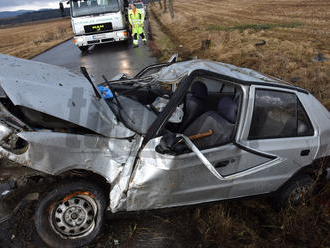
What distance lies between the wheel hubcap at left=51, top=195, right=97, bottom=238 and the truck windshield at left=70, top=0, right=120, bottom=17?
12217 millimetres

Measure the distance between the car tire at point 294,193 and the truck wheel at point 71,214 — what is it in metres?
1.90

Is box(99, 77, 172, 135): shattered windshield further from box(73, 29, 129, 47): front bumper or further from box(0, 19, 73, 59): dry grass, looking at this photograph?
box(0, 19, 73, 59): dry grass

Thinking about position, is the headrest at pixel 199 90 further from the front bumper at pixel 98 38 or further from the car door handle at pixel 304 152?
the front bumper at pixel 98 38

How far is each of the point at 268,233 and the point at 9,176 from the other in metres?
2.60

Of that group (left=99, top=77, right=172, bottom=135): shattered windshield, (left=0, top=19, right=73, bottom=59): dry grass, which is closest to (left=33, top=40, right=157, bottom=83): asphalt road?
(left=0, top=19, right=73, bottom=59): dry grass

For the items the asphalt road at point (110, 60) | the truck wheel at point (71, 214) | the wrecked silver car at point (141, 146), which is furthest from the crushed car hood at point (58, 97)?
the asphalt road at point (110, 60)

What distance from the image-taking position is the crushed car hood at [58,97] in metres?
2.41

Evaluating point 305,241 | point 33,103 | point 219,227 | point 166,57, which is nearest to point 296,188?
point 305,241

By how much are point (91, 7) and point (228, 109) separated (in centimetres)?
1222

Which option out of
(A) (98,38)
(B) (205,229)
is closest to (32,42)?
(A) (98,38)

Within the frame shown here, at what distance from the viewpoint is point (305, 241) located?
2846 mm

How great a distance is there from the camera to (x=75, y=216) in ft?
8.64

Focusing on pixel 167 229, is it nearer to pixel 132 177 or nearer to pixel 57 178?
pixel 132 177

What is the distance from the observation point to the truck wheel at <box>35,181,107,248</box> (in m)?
2.54
